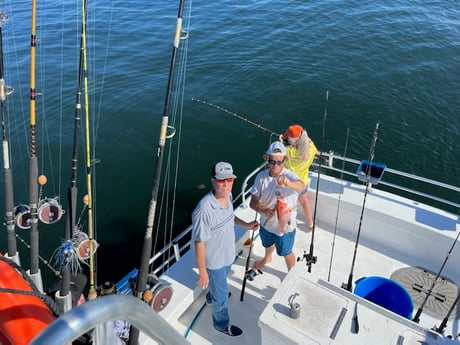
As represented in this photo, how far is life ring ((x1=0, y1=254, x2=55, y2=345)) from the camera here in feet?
10.5

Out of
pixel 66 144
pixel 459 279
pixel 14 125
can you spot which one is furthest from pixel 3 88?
pixel 14 125

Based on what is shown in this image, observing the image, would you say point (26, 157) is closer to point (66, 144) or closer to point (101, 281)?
point (66, 144)

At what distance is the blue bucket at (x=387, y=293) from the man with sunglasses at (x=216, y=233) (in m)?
1.37

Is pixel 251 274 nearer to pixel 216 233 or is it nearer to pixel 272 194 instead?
pixel 272 194

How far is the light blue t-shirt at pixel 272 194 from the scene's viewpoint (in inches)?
161

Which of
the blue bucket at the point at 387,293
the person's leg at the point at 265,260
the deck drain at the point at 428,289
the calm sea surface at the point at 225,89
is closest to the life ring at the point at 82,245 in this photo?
the person's leg at the point at 265,260

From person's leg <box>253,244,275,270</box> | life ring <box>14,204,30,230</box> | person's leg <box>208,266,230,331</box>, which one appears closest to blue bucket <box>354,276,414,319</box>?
person's leg <box>253,244,275,270</box>

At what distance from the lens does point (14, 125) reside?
36.3ft

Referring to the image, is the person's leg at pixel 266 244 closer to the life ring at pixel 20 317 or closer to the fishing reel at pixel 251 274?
the fishing reel at pixel 251 274

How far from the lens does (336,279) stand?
16.6ft

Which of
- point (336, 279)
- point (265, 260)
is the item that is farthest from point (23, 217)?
point (336, 279)

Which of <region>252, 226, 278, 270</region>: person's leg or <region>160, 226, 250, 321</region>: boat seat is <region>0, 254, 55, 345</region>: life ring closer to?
<region>160, 226, 250, 321</region>: boat seat

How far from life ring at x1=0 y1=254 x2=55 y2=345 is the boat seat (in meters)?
1.17

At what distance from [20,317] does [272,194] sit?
2533 mm
